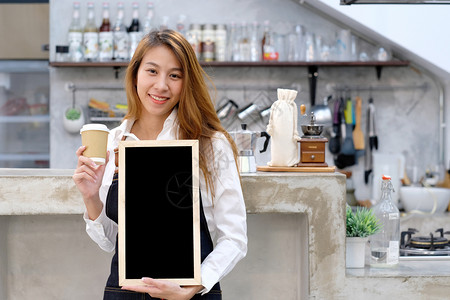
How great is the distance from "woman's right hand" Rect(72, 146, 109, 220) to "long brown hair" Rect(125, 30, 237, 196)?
9.2 inches

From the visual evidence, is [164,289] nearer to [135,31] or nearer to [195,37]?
[195,37]

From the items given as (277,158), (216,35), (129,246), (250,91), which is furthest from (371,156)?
(129,246)

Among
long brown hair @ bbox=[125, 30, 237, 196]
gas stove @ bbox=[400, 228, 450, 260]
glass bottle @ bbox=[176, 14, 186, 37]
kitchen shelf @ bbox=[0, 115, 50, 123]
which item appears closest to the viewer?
long brown hair @ bbox=[125, 30, 237, 196]

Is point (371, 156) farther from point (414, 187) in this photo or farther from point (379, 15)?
point (379, 15)

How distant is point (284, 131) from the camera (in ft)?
7.73

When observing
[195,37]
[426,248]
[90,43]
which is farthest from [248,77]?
[426,248]

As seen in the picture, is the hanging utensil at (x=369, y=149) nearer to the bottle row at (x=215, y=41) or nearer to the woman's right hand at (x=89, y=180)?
Answer: the bottle row at (x=215, y=41)

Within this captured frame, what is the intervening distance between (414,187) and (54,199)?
9.78 feet

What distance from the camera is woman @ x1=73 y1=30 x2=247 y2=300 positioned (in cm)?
156

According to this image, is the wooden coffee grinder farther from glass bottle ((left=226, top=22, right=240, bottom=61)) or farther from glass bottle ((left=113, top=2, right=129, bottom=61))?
glass bottle ((left=113, top=2, right=129, bottom=61))

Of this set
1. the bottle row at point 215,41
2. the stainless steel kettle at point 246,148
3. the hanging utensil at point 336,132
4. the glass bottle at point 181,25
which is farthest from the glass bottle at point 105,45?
the stainless steel kettle at point 246,148

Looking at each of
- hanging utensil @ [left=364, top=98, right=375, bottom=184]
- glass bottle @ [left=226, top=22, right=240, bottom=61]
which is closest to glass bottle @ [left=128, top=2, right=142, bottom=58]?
glass bottle @ [left=226, top=22, right=240, bottom=61]

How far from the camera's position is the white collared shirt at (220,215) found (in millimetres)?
1558

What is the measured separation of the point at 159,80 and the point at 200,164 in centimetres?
23
